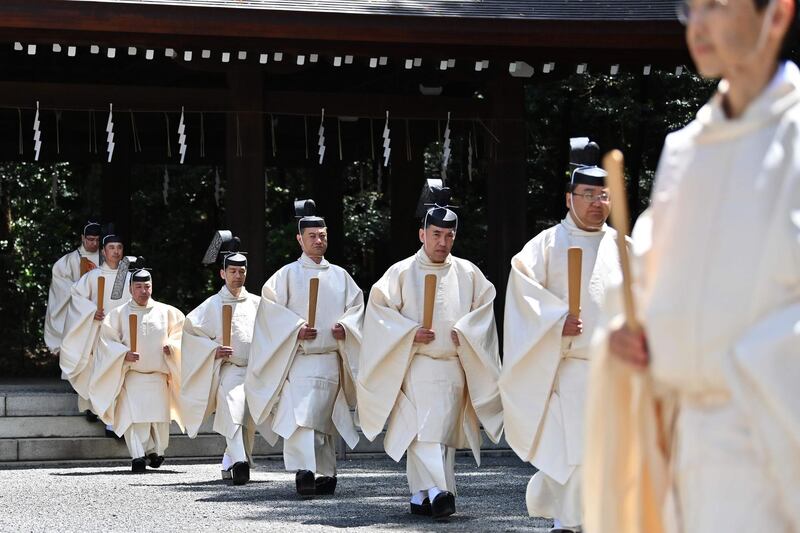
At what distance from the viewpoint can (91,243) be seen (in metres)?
17.2

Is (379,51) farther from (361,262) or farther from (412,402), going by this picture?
(361,262)

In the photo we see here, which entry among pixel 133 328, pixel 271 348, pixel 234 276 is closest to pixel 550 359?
pixel 271 348

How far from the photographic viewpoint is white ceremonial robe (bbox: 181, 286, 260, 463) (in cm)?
1244

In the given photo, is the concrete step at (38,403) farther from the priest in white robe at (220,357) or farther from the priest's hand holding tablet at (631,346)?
the priest's hand holding tablet at (631,346)

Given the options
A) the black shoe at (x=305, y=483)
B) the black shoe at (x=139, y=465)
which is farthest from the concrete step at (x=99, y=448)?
the black shoe at (x=305, y=483)

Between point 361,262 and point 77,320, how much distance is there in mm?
10430

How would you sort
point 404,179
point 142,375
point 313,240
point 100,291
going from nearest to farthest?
point 313,240 → point 142,375 → point 100,291 → point 404,179

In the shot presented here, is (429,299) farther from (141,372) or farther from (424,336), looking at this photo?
(141,372)

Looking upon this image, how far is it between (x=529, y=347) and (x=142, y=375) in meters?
6.28

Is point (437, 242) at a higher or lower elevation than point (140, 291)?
lower

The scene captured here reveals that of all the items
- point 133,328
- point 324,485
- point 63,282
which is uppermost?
point 63,282

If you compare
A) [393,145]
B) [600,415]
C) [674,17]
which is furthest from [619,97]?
[600,415]

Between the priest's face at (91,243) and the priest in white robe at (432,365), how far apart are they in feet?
25.2

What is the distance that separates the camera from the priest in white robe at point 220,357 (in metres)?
12.4
